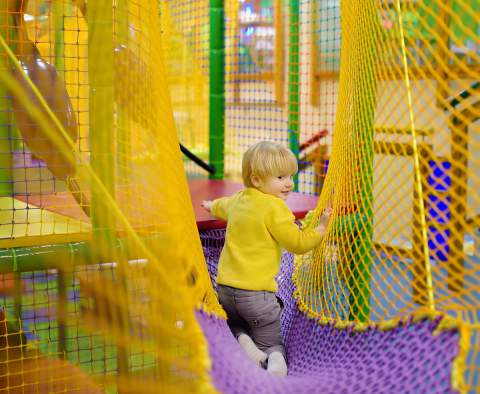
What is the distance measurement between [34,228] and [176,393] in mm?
689

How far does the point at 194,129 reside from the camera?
380 centimetres

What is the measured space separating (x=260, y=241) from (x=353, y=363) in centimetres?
42

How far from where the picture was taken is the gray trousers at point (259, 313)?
1.33 metres

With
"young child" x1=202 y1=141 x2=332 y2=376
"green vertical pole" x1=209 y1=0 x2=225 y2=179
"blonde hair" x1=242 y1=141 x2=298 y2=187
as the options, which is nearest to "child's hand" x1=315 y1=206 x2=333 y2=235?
"young child" x1=202 y1=141 x2=332 y2=376

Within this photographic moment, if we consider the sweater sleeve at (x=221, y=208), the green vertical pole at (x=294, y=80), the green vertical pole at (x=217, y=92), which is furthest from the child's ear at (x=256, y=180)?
the green vertical pole at (x=217, y=92)

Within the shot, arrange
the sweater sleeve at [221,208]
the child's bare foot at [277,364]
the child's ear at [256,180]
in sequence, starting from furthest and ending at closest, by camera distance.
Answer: the sweater sleeve at [221,208]
the child's ear at [256,180]
the child's bare foot at [277,364]

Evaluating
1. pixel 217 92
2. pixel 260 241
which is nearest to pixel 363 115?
pixel 260 241

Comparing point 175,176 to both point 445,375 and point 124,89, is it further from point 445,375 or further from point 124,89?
point 445,375

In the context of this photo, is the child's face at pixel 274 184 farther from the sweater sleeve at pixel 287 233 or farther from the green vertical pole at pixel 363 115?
the green vertical pole at pixel 363 115

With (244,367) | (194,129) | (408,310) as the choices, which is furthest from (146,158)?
(194,129)

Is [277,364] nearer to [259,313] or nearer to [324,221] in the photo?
[259,313]

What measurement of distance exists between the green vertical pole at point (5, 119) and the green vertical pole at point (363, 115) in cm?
73

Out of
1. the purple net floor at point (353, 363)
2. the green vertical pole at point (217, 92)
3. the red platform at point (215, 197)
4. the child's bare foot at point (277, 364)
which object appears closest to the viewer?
the purple net floor at point (353, 363)

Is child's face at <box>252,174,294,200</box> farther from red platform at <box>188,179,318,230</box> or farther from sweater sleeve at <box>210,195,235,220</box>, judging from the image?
red platform at <box>188,179,318,230</box>
